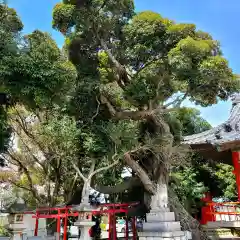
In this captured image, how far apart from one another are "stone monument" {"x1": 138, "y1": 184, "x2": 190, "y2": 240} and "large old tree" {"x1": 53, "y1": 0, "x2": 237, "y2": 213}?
0.23m

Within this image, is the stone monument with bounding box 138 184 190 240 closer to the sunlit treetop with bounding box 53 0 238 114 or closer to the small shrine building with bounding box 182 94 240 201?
the small shrine building with bounding box 182 94 240 201

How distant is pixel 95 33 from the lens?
1067 cm

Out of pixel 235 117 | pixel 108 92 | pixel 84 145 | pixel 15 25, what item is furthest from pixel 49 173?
pixel 235 117

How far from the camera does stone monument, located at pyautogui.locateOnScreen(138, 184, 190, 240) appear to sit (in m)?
8.98

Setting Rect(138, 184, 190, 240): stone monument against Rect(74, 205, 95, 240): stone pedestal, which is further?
Rect(138, 184, 190, 240): stone monument

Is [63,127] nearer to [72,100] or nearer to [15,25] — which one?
[72,100]

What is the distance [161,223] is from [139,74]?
5506mm

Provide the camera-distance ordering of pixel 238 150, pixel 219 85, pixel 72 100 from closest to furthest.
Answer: pixel 238 150
pixel 219 85
pixel 72 100

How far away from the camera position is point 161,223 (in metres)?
9.23

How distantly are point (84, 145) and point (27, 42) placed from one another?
13.1 ft

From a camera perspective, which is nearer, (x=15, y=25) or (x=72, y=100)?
(x=15, y=25)

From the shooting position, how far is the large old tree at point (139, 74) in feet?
28.8

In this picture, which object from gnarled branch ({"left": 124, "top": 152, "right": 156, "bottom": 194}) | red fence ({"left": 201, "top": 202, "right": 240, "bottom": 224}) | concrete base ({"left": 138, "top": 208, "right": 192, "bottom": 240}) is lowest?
concrete base ({"left": 138, "top": 208, "right": 192, "bottom": 240})

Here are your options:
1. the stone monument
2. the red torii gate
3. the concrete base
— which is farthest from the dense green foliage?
the red torii gate
